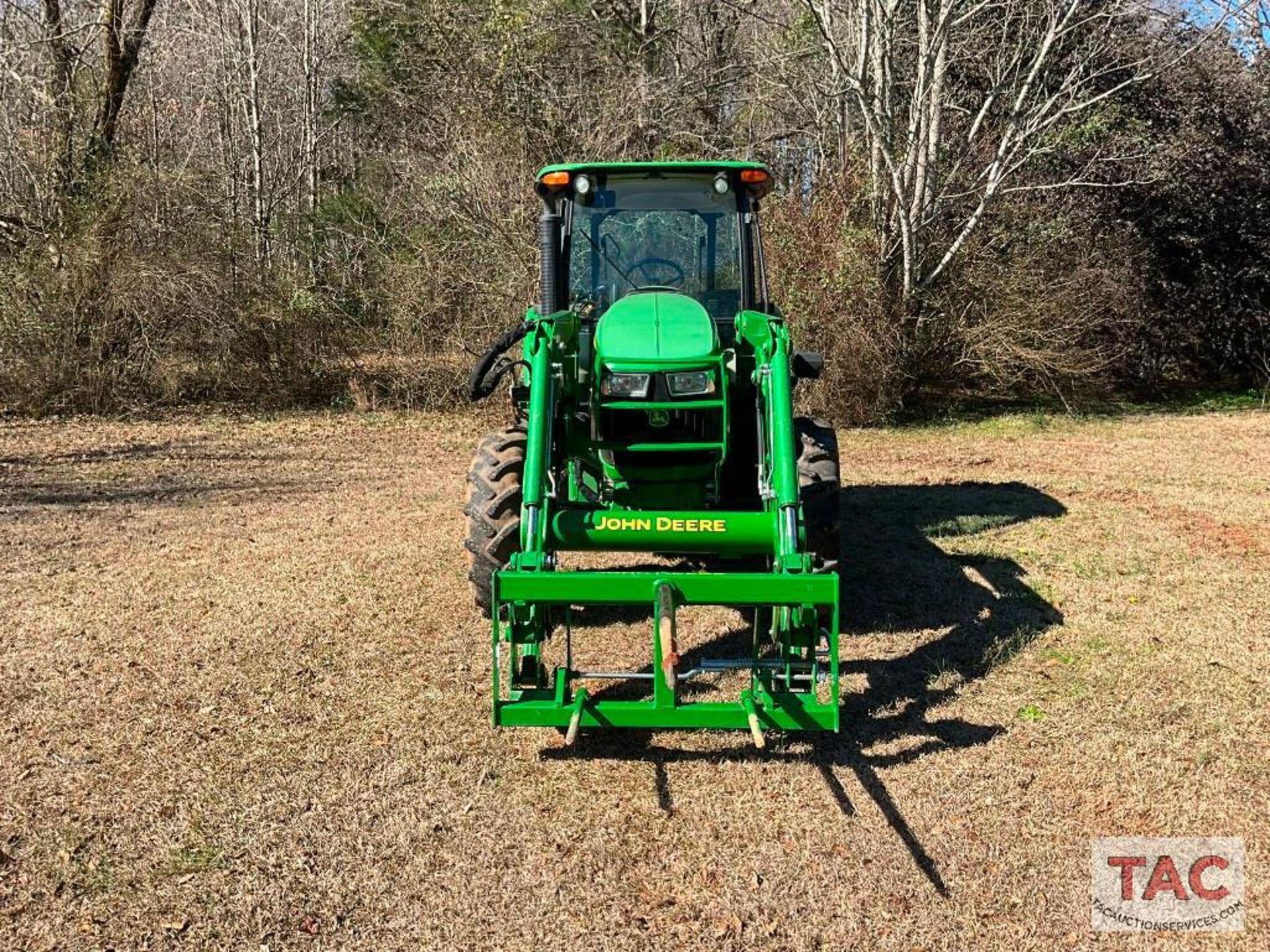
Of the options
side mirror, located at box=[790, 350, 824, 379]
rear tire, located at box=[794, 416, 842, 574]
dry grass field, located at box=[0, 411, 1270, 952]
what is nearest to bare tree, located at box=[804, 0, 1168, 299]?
dry grass field, located at box=[0, 411, 1270, 952]

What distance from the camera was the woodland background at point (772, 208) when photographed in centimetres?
1191

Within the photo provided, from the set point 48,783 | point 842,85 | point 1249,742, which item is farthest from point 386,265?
point 1249,742

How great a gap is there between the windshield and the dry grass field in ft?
5.43

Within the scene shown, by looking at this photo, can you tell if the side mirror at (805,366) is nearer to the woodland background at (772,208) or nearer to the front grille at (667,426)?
the front grille at (667,426)

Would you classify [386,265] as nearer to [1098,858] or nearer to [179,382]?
[179,382]

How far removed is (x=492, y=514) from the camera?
16.6ft

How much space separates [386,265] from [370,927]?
10738 mm

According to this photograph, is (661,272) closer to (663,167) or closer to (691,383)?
(663,167)

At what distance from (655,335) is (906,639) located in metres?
1.86

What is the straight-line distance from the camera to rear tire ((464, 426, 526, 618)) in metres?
5.04

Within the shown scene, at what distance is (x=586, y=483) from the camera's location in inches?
210

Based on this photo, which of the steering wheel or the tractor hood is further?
the steering wheel

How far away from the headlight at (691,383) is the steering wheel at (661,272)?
1.03 m

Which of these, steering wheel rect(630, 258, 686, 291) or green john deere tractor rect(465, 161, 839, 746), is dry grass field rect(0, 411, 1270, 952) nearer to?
green john deere tractor rect(465, 161, 839, 746)
